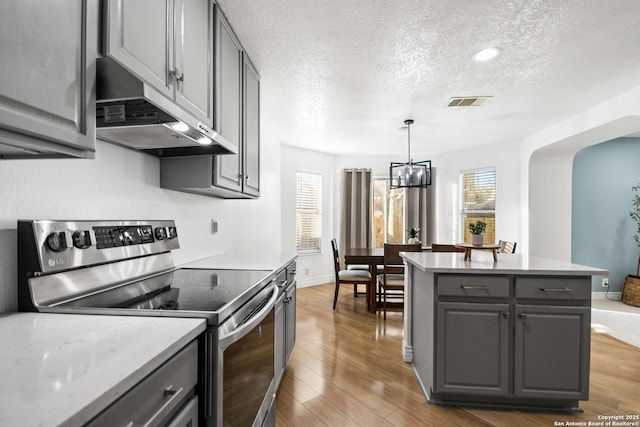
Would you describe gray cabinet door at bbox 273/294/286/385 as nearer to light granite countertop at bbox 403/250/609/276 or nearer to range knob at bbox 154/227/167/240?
range knob at bbox 154/227/167/240

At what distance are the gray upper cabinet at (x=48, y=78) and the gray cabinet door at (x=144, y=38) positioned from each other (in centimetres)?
6

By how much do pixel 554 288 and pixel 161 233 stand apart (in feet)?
7.60

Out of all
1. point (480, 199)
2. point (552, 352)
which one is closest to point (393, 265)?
point (552, 352)

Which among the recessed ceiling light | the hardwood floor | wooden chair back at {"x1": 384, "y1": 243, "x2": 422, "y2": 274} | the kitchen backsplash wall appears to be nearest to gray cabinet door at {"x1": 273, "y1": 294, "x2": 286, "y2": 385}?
the hardwood floor

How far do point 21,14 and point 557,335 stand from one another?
267cm

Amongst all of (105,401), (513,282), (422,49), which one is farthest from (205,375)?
(422,49)

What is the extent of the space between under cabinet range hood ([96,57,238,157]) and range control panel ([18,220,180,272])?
1.30 ft

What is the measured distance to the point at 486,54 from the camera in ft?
7.32

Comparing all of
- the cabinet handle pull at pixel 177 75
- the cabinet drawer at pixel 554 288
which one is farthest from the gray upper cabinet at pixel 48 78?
the cabinet drawer at pixel 554 288

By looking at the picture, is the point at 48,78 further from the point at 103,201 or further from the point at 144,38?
the point at 103,201

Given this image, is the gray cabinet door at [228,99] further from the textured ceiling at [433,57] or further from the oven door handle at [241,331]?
the oven door handle at [241,331]

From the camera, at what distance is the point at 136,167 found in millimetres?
1605

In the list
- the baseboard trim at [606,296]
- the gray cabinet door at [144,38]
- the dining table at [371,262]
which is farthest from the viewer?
the baseboard trim at [606,296]

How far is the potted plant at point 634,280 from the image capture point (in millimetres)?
4112
